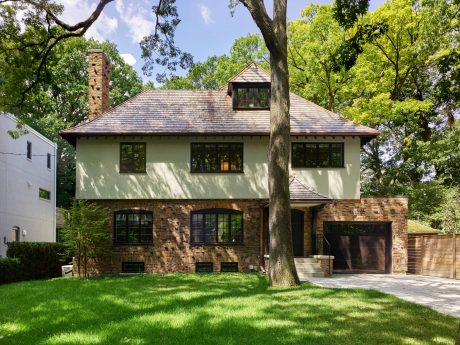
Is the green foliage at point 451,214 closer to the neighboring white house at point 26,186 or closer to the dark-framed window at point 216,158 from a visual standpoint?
the dark-framed window at point 216,158

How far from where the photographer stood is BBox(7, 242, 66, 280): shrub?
59.6 feet

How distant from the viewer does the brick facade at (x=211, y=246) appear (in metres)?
19.5

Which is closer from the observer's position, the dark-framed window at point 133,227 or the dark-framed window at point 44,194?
the dark-framed window at point 133,227

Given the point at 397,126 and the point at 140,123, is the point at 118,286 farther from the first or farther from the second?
the point at 397,126

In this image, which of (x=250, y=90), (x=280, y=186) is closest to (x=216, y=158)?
(x=250, y=90)

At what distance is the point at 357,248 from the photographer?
2011 cm

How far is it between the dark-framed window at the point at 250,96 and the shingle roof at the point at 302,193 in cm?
406

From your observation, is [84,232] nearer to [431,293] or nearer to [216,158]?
[216,158]

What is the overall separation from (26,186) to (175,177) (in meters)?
10.2

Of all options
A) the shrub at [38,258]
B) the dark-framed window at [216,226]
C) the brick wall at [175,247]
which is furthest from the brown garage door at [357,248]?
the shrub at [38,258]

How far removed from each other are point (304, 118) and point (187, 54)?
6.15 meters

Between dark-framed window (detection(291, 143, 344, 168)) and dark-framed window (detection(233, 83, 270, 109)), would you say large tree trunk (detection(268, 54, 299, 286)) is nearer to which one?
dark-framed window (detection(291, 143, 344, 168))

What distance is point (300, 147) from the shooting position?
20078mm

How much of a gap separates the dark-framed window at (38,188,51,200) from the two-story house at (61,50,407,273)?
9335 millimetres
